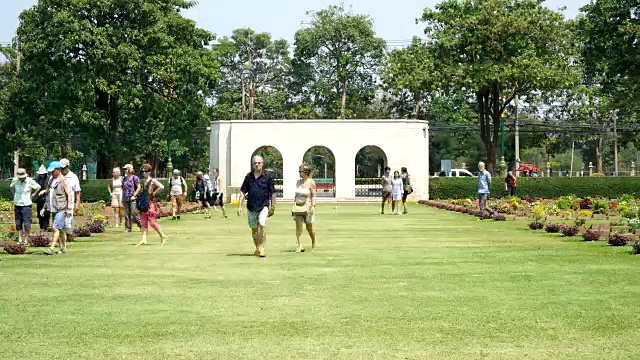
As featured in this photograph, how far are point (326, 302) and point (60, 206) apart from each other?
9264mm

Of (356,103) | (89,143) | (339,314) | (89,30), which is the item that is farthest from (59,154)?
(339,314)

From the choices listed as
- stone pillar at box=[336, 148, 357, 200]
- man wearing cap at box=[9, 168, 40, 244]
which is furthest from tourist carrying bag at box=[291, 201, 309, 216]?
stone pillar at box=[336, 148, 357, 200]

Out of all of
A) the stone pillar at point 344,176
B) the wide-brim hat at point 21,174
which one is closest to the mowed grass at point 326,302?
the wide-brim hat at point 21,174

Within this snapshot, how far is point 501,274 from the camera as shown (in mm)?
15148

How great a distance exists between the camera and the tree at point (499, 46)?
6116 centimetres

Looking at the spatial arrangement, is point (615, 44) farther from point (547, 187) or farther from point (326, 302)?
point (326, 302)

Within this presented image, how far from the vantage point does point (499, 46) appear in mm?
62094

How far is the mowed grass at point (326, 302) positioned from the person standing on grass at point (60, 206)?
24.6 inches

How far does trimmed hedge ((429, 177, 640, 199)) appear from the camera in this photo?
5600 centimetres

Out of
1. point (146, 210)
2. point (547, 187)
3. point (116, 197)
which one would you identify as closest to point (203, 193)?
point (116, 197)

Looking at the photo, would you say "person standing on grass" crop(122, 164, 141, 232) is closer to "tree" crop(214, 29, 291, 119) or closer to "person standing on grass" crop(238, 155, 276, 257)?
"person standing on grass" crop(238, 155, 276, 257)

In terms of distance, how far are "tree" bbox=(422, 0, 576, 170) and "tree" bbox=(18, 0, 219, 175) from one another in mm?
14484

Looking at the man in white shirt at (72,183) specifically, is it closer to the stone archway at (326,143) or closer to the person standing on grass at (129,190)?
the person standing on grass at (129,190)

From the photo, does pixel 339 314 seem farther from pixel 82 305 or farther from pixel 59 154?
pixel 59 154
